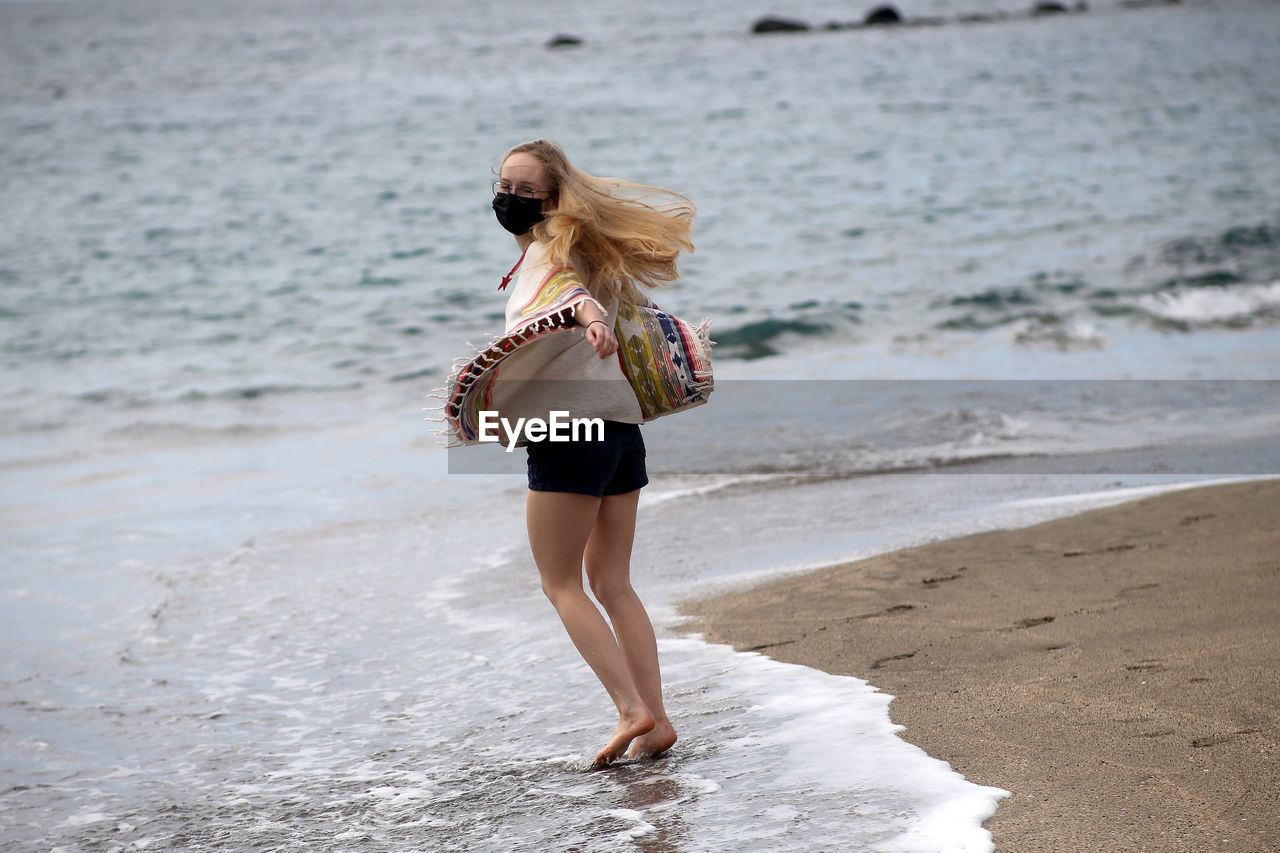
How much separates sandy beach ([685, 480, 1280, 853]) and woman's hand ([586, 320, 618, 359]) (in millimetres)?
1394

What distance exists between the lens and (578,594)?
11.6 ft

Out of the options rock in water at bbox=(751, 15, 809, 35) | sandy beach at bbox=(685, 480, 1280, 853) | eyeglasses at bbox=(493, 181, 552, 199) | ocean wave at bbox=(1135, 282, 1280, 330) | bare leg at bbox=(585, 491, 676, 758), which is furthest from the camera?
rock in water at bbox=(751, 15, 809, 35)

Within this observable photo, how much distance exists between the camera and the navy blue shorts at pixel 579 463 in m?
3.35

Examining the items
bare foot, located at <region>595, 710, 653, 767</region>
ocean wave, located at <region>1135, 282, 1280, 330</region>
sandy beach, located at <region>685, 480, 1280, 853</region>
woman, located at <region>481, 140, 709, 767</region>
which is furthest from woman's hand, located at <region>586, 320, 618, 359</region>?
ocean wave, located at <region>1135, 282, 1280, 330</region>

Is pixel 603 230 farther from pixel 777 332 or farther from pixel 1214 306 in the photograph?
pixel 1214 306

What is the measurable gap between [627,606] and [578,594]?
154mm

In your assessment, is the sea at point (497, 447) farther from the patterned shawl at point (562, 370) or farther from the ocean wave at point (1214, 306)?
the patterned shawl at point (562, 370)

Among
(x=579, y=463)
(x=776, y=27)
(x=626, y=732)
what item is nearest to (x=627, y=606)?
(x=626, y=732)

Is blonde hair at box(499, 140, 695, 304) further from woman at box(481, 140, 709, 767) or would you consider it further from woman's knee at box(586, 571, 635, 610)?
woman's knee at box(586, 571, 635, 610)

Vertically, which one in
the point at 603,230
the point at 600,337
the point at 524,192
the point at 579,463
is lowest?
the point at 579,463

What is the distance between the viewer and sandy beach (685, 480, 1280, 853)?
287cm

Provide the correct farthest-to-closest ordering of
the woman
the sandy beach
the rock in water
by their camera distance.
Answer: the rock in water < the woman < the sandy beach

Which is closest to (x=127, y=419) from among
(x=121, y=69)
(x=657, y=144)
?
(x=657, y=144)

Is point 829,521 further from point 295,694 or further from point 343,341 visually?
point 343,341
